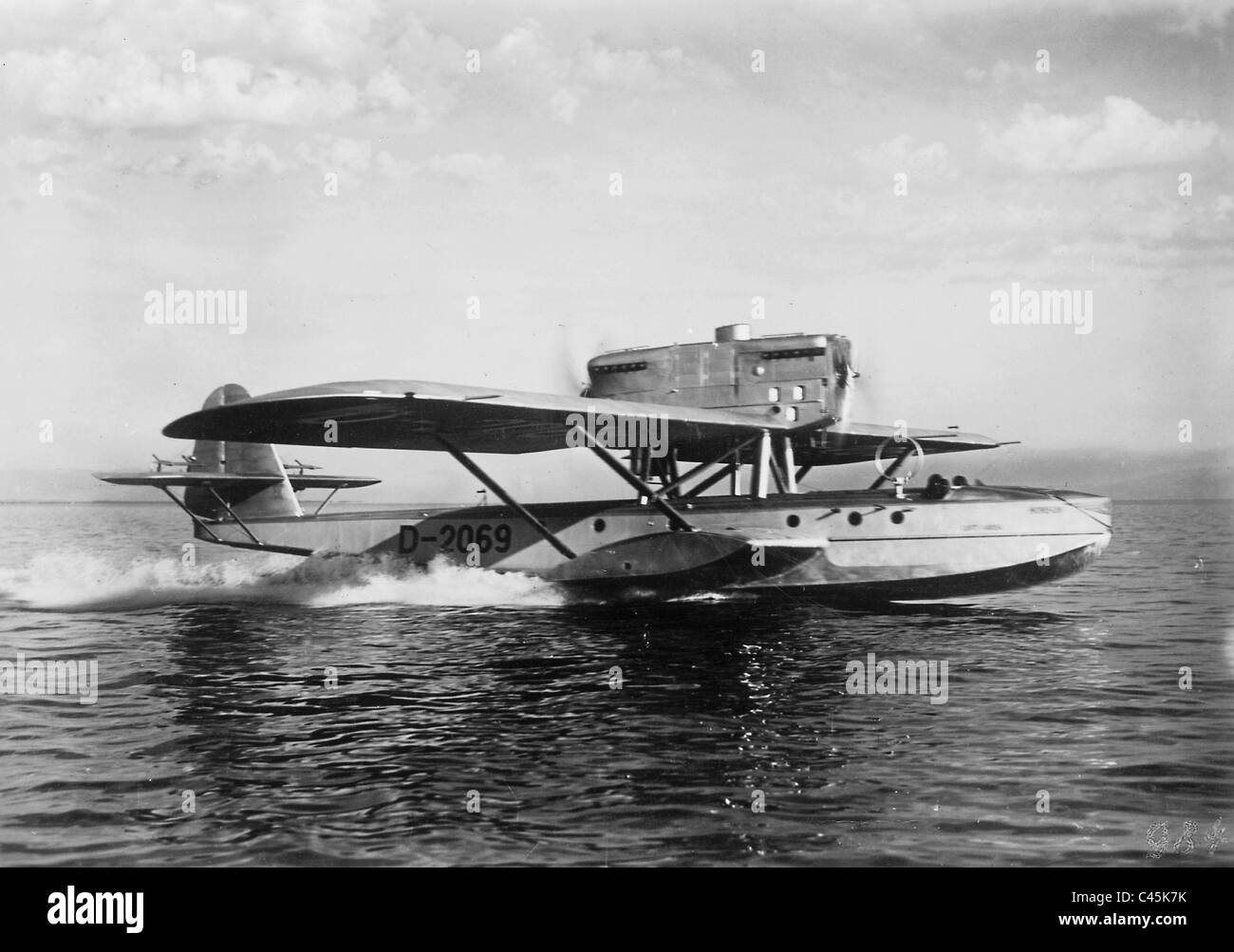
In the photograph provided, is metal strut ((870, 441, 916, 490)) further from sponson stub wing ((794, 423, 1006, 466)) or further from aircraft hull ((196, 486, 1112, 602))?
aircraft hull ((196, 486, 1112, 602))

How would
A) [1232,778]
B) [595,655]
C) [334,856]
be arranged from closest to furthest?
1. [334,856]
2. [1232,778]
3. [595,655]

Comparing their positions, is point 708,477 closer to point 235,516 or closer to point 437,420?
point 437,420

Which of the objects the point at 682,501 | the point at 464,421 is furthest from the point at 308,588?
the point at 682,501

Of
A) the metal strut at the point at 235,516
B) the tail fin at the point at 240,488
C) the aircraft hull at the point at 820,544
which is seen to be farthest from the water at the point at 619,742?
the tail fin at the point at 240,488

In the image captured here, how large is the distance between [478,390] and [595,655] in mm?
4519

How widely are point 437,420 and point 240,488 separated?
345 inches

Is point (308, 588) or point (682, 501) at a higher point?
point (682, 501)

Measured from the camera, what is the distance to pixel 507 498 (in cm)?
1858

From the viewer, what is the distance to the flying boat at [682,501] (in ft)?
54.9

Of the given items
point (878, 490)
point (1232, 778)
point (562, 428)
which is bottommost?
point (1232, 778)

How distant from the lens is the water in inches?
267
